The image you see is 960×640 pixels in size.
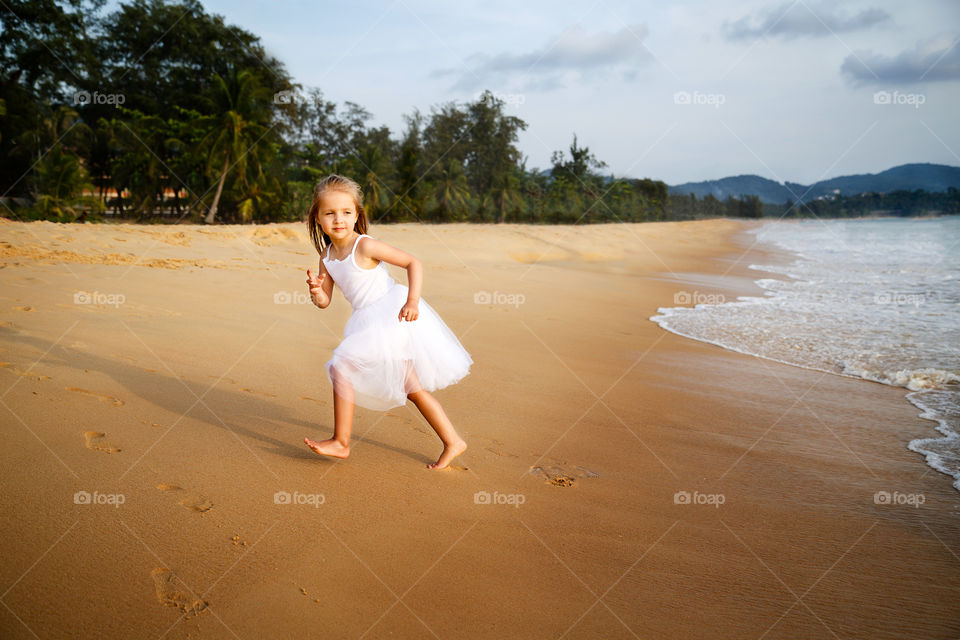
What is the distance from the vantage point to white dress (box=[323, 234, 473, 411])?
2750 mm

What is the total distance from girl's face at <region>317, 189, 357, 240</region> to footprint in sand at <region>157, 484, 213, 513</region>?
1.37 metres

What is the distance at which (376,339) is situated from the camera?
2750 mm

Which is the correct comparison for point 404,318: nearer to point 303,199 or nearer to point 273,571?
point 273,571

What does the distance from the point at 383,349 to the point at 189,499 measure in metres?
1.02

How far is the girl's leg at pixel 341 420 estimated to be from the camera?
2.78 metres

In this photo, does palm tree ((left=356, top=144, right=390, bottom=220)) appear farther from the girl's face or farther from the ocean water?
the girl's face

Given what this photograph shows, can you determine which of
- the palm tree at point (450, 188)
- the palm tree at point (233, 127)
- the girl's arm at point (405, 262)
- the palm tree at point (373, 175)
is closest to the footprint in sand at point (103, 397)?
the girl's arm at point (405, 262)

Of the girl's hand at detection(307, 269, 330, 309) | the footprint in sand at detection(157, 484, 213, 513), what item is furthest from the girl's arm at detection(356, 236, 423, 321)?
the footprint in sand at detection(157, 484, 213, 513)

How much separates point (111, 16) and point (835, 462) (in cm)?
3869

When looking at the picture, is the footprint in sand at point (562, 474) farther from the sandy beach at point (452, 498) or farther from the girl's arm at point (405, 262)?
the girl's arm at point (405, 262)

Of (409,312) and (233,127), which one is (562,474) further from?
(233,127)

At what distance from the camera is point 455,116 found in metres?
42.8

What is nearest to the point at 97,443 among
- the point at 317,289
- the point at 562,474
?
the point at 317,289

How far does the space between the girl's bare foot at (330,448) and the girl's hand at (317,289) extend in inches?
26.9
